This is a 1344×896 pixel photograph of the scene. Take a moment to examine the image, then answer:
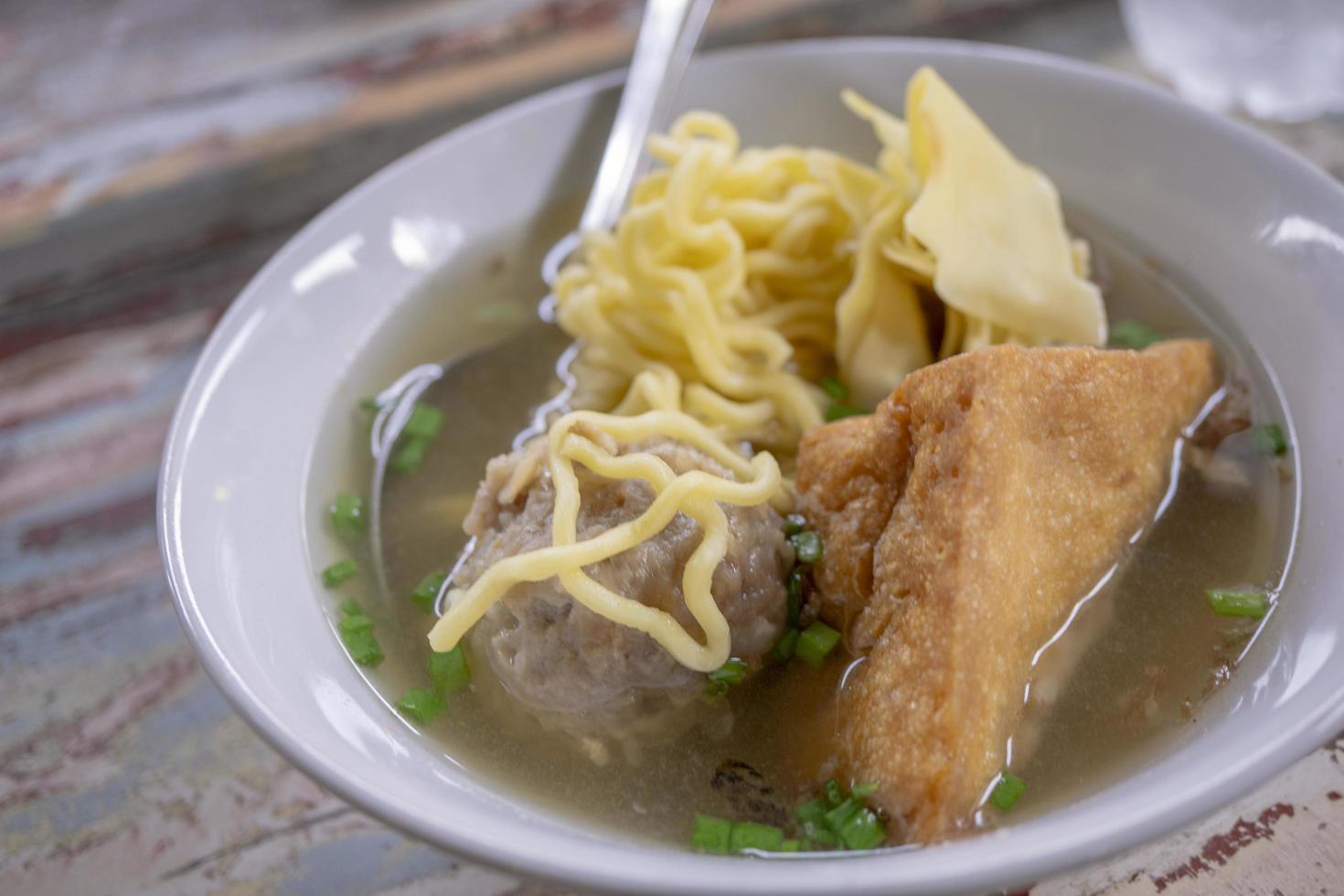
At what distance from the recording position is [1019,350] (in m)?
1.78

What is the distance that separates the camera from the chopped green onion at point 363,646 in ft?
6.15

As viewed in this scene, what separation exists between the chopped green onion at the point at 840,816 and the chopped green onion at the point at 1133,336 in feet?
4.11

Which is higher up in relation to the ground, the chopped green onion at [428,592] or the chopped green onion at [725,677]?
the chopped green onion at [725,677]

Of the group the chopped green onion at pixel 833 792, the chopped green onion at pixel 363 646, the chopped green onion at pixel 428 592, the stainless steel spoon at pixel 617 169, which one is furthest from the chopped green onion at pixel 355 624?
the chopped green onion at pixel 833 792

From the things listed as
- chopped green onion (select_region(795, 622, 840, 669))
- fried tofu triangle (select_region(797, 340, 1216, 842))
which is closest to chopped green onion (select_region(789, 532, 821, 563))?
fried tofu triangle (select_region(797, 340, 1216, 842))

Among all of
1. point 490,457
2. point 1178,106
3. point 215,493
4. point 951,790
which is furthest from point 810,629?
point 1178,106

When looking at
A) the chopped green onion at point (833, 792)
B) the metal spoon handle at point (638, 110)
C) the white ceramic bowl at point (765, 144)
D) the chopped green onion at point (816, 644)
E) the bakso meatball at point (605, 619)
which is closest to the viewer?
the white ceramic bowl at point (765, 144)

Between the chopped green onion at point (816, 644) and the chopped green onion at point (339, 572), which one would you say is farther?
the chopped green onion at point (339, 572)

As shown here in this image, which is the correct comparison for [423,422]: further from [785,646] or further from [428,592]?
[785,646]

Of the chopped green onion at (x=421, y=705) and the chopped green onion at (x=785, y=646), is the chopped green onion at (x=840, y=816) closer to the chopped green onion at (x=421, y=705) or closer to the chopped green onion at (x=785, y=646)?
the chopped green onion at (x=785, y=646)

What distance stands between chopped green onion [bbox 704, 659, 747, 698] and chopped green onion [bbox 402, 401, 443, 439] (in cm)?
92

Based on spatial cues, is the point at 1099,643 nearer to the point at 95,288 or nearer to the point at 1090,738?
the point at 1090,738

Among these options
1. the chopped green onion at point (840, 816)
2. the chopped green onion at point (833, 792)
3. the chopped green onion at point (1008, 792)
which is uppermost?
the chopped green onion at point (1008, 792)

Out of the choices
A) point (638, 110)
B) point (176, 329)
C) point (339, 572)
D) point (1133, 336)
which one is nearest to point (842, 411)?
Answer: point (1133, 336)
